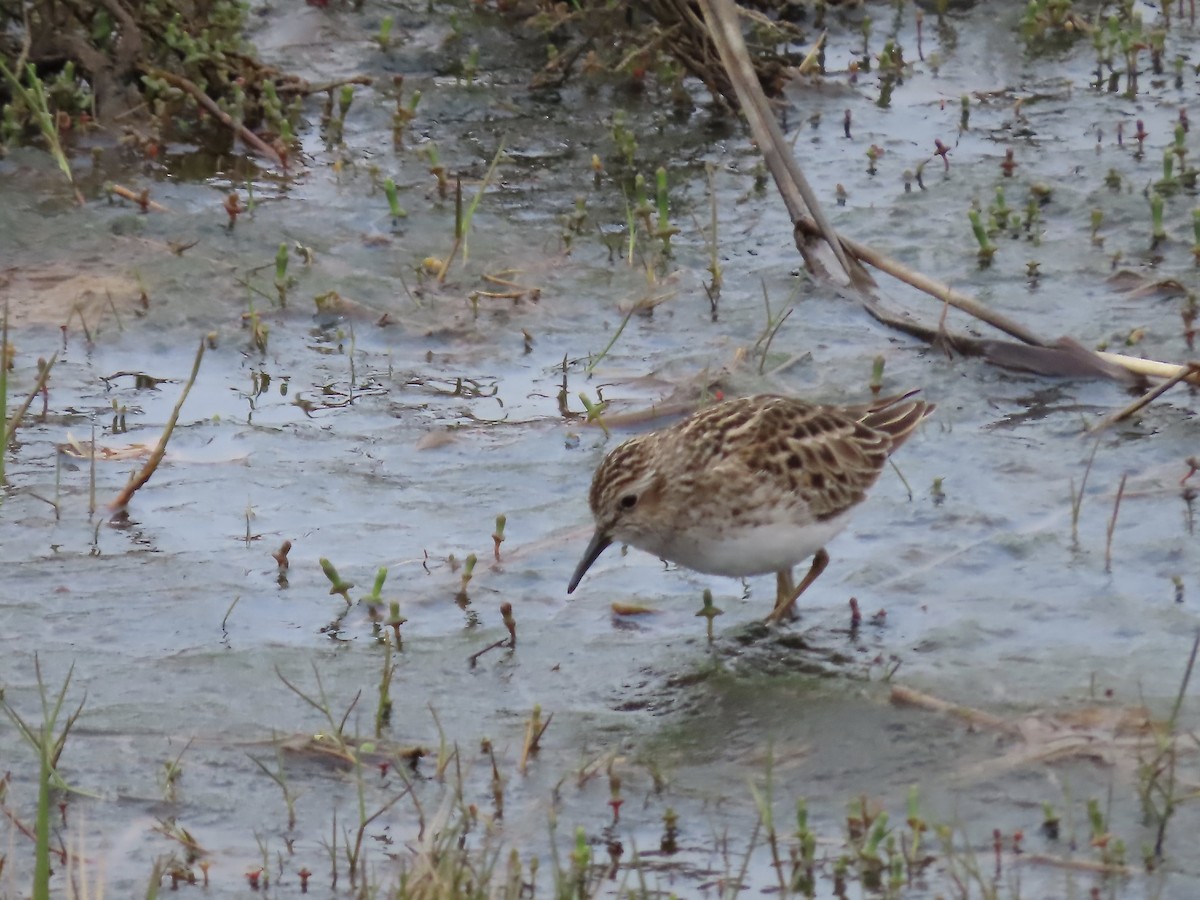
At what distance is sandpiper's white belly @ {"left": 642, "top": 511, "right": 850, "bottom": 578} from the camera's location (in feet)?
19.9

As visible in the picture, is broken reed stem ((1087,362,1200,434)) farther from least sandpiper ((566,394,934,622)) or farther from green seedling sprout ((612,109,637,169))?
green seedling sprout ((612,109,637,169))

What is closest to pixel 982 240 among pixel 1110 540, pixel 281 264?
pixel 1110 540

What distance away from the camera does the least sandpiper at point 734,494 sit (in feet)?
20.0

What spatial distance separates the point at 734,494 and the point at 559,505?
4.20 feet


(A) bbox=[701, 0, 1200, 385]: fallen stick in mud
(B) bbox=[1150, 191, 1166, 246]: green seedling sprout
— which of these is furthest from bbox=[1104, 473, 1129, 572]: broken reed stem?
(B) bbox=[1150, 191, 1166, 246]: green seedling sprout

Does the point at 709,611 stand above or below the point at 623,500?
below

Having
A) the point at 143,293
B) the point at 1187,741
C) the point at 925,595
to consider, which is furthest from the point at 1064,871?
the point at 143,293

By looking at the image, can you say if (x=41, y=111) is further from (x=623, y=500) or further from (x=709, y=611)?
(x=709, y=611)

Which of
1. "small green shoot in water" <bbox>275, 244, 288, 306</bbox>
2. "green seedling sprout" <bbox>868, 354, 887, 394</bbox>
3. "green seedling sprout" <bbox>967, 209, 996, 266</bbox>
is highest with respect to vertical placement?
"green seedling sprout" <bbox>967, 209, 996, 266</bbox>

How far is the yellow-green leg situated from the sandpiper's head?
0.56m

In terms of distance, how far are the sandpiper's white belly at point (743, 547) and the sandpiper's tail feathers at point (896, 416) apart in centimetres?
76

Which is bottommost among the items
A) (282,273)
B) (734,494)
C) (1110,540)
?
(1110,540)

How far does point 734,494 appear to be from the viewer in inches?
241

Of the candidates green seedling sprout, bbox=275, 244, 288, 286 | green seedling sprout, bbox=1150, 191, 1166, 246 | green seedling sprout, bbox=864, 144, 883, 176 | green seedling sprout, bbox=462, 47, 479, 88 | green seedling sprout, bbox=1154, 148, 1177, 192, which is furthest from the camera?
green seedling sprout, bbox=462, 47, 479, 88
